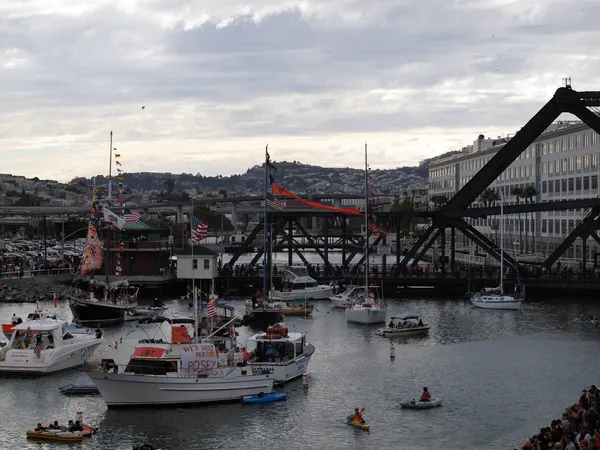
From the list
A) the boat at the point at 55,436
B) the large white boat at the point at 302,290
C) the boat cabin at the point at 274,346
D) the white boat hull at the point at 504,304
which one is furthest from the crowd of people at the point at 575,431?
the large white boat at the point at 302,290

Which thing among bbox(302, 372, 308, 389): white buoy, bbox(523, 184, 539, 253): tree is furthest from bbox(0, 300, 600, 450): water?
bbox(523, 184, 539, 253): tree

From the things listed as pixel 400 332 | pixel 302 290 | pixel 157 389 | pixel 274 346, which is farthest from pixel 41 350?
pixel 302 290

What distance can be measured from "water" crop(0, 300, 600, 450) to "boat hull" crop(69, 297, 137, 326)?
21.2 feet

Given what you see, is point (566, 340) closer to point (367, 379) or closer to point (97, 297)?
point (367, 379)

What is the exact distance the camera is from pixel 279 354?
171 feet

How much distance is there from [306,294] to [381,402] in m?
45.3

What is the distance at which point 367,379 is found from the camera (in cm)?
Answer: 5406

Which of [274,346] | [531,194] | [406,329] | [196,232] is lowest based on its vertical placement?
[406,329]

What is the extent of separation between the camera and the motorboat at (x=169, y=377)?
45.9m

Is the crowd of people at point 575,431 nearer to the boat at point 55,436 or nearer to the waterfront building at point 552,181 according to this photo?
the boat at point 55,436

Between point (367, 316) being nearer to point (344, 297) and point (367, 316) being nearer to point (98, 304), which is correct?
point (344, 297)

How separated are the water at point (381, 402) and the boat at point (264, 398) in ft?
1.74

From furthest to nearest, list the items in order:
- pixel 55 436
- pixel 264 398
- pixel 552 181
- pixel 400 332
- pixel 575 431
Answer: pixel 552 181 → pixel 400 332 → pixel 264 398 → pixel 55 436 → pixel 575 431

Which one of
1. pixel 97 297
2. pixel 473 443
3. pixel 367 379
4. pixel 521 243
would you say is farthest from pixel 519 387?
pixel 521 243
